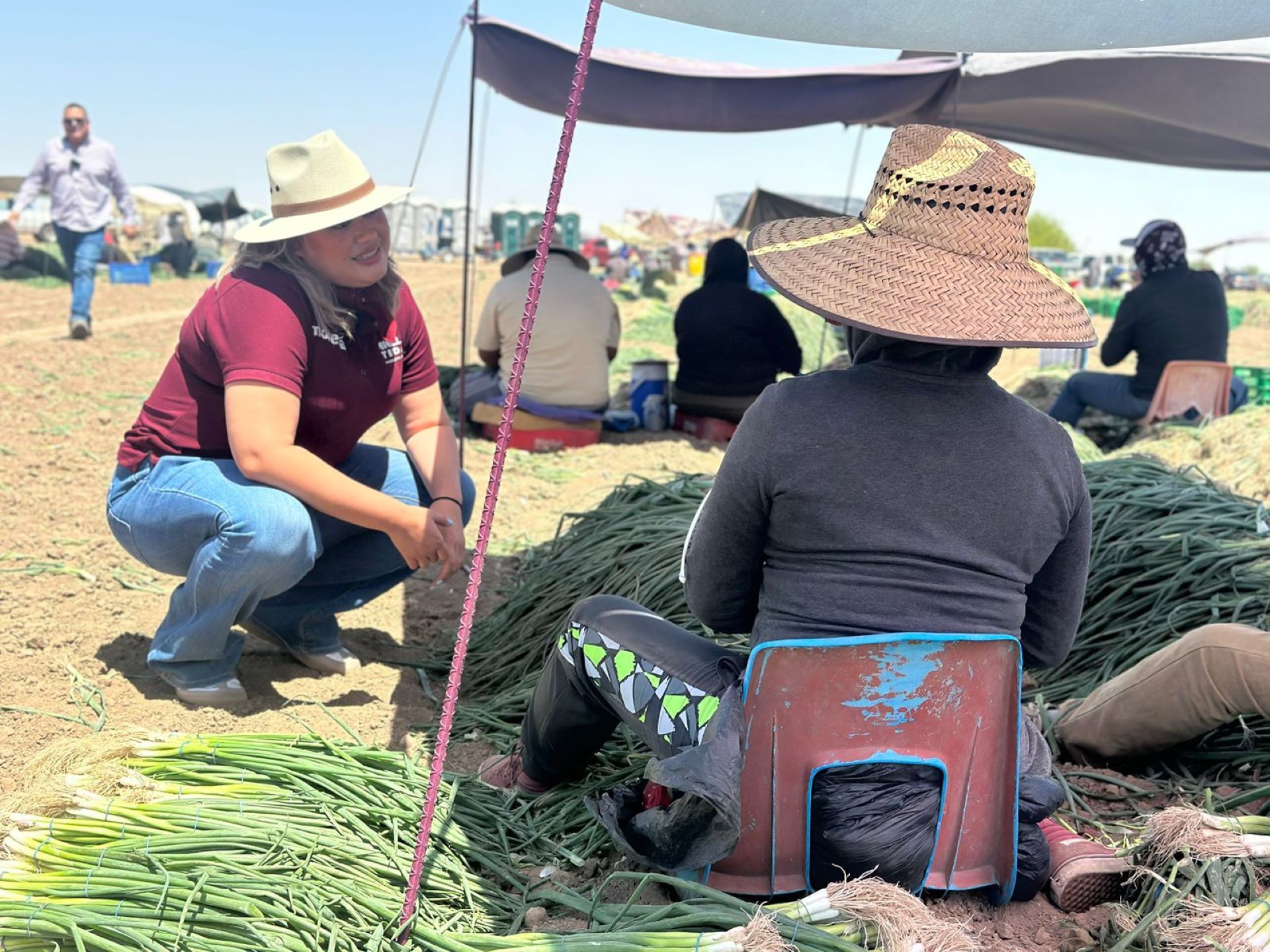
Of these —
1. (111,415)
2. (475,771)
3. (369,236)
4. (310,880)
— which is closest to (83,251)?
(111,415)

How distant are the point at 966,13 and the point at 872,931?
1653 millimetres

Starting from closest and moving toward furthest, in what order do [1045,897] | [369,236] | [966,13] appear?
[1045,897] → [966,13] → [369,236]

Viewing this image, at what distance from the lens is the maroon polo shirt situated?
2.39 metres

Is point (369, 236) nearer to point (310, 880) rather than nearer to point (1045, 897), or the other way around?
point (310, 880)

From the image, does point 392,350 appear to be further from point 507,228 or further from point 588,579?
point 507,228

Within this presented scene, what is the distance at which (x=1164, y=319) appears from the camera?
233 inches

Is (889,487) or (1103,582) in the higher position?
(889,487)

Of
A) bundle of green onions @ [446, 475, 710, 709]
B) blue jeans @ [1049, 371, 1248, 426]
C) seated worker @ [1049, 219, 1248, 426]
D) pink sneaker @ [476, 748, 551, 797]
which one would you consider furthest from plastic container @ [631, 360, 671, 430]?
pink sneaker @ [476, 748, 551, 797]

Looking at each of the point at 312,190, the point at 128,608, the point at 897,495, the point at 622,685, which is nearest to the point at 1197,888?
the point at 897,495

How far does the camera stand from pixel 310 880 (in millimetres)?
1615

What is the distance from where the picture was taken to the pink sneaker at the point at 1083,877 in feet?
5.82

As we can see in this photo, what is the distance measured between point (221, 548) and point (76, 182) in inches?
289

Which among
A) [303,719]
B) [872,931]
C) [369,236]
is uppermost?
[369,236]

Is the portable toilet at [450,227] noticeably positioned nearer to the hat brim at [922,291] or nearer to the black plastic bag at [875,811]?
the hat brim at [922,291]
